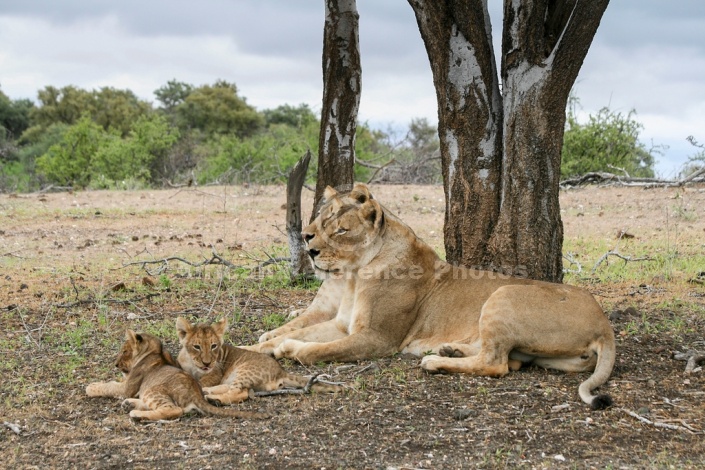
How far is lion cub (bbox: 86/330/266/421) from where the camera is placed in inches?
179

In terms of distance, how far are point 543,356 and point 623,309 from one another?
6.80 ft

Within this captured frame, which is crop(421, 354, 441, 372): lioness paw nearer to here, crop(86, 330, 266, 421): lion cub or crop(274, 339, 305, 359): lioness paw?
crop(274, 339, 305, 359): lioness paw

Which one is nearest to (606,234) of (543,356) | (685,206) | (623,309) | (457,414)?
(685,206)

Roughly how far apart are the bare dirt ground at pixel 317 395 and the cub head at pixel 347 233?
0.74m

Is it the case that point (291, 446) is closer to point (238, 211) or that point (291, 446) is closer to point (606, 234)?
point (606, 234)

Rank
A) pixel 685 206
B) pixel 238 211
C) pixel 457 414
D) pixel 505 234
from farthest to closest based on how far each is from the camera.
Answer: pixel 238 211 → pixel 685 206 → pixel 505 234 → pixel 457 414

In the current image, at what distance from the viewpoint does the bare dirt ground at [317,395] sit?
161 inches

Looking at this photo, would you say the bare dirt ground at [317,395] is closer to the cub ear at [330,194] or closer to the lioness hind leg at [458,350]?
the lioness hind leg at [458,350]

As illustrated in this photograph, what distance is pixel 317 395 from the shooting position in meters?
4.93

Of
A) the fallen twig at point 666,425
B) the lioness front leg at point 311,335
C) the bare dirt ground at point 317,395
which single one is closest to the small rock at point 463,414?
the bare dirt ground at point 317,395

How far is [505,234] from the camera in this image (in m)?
6.27

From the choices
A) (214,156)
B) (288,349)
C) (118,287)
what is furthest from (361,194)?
(214,156)

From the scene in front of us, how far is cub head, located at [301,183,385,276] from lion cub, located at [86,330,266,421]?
51.8 inches

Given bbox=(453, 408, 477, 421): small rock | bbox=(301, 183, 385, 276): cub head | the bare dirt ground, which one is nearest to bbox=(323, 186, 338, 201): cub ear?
bbox=(301, 183, 385, 276): cub head
